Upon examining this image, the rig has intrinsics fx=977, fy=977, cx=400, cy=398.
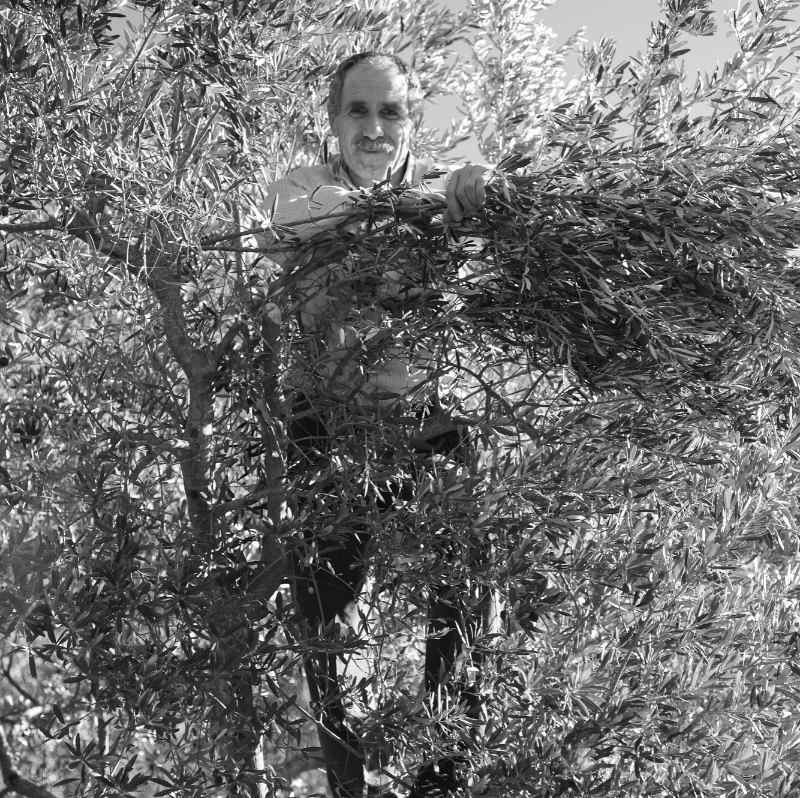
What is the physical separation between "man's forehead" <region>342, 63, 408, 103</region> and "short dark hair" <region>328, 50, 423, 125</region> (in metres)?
0.02

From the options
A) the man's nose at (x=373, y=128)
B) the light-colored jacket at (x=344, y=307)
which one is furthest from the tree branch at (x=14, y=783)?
the man's nose at (x=373, y=128)

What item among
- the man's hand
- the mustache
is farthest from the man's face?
the man's hand

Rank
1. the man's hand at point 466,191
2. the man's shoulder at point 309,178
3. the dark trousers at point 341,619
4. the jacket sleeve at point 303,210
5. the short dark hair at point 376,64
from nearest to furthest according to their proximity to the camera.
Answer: the man's hand at point 466,191 → the jacket sleeve at point 303,210 → the dark trousers at point 341,619 → the man's shoulder at point 309,178 → the short dark hair at point 376,64

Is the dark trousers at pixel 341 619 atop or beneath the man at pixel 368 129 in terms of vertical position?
beneath

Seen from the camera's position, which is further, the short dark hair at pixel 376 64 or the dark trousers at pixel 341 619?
the short dark hair at pixel 376 64

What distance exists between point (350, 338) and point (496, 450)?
1.58 feet

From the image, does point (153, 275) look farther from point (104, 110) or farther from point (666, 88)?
point (666, 88)

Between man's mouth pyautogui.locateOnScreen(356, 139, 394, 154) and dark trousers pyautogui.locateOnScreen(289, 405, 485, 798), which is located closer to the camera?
dark trousers pyautogui.locateOnScreen(289, 405, 485, 798)

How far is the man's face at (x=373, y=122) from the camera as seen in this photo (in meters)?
2.68

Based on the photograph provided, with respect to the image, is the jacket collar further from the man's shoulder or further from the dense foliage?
the dense foliage

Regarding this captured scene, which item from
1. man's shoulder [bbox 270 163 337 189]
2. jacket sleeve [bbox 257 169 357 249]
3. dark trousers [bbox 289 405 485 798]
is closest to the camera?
jacket sleeve [bbox 257 169 357 249]

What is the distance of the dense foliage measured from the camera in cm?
221

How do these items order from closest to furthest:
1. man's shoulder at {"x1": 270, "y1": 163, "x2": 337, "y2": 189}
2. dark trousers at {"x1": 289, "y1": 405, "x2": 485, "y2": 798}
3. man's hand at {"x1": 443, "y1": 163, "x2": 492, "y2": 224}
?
1. man's hand at {"x1": 443, "y1": 163, "x2": 492, "y2": 224}
2. dark trousers at {"x1": 289, "y1": 405, "x2": 485, "y2": 798}
3. man's shoulder at {"x1": 270, "y1": 163, "x2": 337, "y2": 189}

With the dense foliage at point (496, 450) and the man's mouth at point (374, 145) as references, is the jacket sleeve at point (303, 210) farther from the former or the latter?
the man's mouth at point (374, 145)
